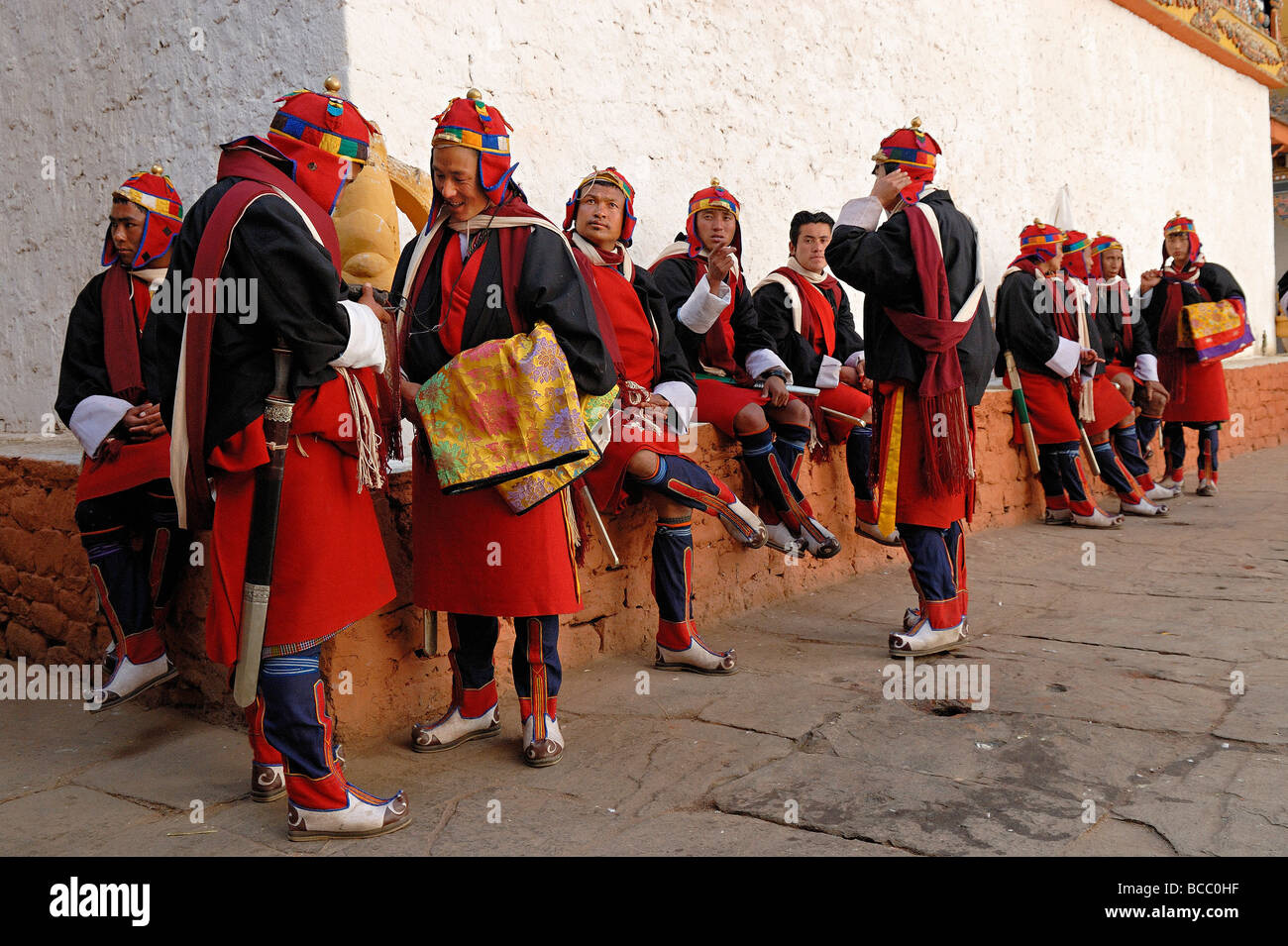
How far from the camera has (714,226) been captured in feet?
16.1

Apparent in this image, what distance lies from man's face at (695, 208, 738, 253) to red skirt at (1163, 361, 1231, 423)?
17.1ft

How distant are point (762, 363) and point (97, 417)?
9.17 ft

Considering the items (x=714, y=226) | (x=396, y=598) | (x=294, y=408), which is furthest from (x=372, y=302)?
(x=714, y=226)

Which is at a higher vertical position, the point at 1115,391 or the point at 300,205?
the point at 300,205

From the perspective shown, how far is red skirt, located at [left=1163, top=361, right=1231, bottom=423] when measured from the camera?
331 inches

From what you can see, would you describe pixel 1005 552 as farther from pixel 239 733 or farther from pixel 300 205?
pixel 300 205

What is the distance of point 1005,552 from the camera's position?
6.35m

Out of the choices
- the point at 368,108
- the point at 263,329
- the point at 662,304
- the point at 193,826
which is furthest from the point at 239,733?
the point at 368,108

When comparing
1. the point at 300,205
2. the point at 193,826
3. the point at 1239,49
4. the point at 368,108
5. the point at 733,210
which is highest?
the point at 1239,49

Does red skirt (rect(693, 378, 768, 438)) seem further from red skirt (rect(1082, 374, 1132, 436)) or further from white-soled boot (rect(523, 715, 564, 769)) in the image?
red skirt (rect(1082, 374, 1132, 436))

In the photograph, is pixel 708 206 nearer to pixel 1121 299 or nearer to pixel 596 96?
pixel 596 96

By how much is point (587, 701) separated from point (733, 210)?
237cm

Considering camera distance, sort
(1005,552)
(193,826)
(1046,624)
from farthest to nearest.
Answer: (1005,552)
(1046,624)
(193,826)

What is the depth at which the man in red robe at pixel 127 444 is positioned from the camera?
368 centimetres
